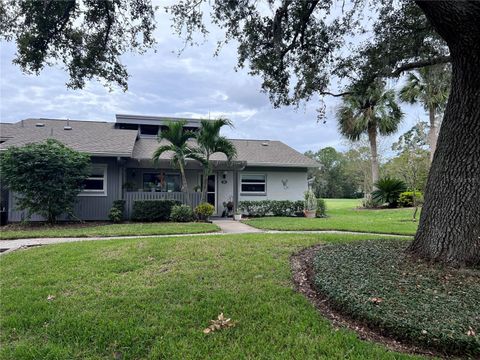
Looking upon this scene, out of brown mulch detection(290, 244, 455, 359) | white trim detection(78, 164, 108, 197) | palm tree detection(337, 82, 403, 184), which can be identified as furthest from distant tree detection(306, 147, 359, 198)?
brown mulch detection(290, 244, 455, 359)

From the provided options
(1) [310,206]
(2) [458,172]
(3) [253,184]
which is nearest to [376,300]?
(2) [458,172]

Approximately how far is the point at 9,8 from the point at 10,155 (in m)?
6.60

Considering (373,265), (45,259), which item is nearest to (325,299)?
(373,265)

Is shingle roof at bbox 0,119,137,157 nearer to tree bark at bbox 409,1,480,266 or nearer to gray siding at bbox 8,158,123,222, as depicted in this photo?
gray siding at bbox 8,158,123,222

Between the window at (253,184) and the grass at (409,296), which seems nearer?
the grass at (409,296)

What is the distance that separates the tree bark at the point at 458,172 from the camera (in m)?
4.54

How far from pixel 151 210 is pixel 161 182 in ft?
9.88

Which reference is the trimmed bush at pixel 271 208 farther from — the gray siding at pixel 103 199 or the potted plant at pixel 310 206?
the gray siding at pixel 103 199

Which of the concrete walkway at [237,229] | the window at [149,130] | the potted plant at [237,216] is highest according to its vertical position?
the window at [149,130]

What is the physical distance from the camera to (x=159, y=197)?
13.6 meters

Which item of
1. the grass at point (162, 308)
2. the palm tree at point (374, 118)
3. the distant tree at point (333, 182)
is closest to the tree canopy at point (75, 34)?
the grass at point (162, 308)

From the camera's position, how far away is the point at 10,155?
1057 cm

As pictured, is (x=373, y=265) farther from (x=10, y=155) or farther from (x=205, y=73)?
(x=10, y=155)

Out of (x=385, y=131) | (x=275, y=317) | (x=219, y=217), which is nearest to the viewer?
(x=275, y=317)
